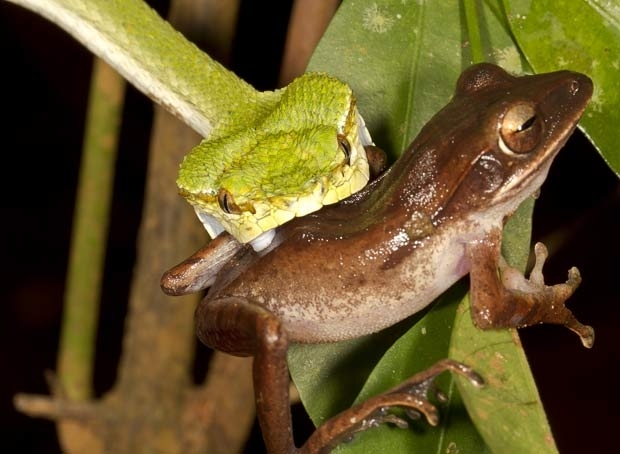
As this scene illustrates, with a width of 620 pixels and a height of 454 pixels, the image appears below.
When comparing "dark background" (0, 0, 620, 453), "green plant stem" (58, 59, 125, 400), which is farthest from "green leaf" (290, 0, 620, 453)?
"dark background" (0, 0, 620, 453)

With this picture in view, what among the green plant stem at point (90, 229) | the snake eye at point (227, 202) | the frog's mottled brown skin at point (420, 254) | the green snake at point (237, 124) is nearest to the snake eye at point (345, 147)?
the green snake at point (237, 124)

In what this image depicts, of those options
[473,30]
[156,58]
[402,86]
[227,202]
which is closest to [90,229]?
[156,58]

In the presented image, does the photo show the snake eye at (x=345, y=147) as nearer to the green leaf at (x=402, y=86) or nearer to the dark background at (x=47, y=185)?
the green leaf at (x=402, y=86)

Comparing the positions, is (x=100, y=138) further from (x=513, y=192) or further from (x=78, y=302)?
(x=513, y=192)

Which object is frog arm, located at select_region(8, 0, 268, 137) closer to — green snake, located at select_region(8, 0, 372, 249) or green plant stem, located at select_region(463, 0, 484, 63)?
green snake, located at select_region(8, 0, 372, 249)

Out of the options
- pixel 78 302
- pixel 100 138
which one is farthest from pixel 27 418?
pixel 100 138
